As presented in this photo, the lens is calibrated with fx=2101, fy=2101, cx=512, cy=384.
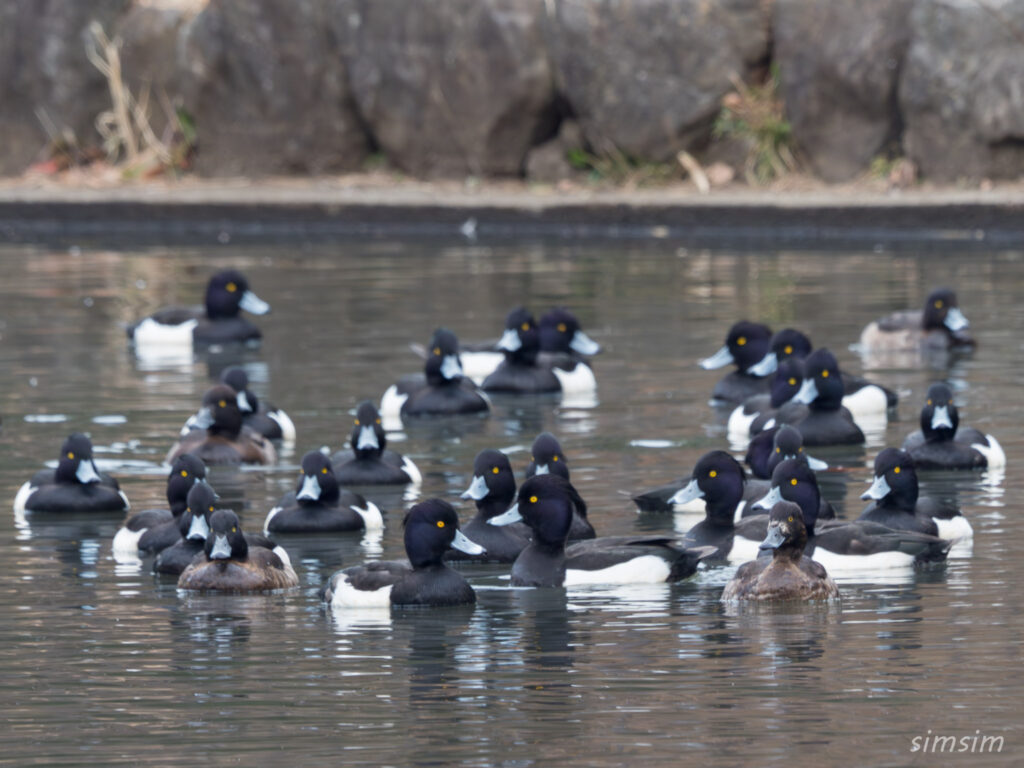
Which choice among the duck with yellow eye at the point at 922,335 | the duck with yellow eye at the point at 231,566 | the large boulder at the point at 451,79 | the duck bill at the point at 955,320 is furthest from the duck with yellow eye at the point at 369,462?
the large boulder at the point at 451,79

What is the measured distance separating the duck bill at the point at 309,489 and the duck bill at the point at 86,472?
5.23ft

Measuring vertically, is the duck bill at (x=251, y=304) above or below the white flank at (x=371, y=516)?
above

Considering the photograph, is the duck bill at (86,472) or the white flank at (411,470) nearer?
the duck bill at (86,472)

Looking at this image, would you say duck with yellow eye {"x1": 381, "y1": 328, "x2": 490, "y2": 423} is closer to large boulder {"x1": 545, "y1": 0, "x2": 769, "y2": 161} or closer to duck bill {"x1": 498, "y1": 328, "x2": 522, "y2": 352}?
duck bill {"x1": 498, "y1": 328, "x2": 522, "y2": 352}

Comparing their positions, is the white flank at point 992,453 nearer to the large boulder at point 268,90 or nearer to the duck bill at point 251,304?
the duck bill at point 251,304

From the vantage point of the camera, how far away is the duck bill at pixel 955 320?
18.9 meters

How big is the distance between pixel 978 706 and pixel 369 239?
23.0 meters

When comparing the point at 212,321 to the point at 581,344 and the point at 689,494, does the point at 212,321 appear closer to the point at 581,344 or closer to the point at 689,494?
the point at 581,344

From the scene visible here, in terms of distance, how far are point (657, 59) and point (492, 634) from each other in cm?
2248

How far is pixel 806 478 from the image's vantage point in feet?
35.3

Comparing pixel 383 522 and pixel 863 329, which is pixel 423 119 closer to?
pixel 863 329

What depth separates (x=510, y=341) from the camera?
1731cm

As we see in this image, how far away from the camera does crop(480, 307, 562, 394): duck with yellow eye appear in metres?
17.3

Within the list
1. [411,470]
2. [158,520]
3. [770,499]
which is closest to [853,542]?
[770,499]
